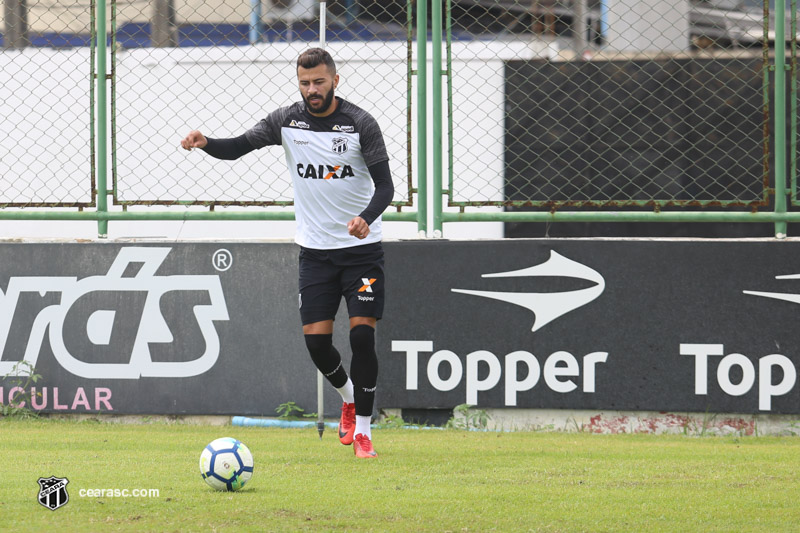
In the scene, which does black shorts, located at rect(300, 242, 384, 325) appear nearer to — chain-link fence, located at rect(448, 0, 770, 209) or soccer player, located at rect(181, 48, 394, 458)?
soccer player, located at rect(181, 48, 394, 458)

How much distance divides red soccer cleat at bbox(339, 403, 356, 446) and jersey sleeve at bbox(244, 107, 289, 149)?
1609mm

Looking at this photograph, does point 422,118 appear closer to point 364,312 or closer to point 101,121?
point 364,312

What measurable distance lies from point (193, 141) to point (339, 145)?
0.81 m

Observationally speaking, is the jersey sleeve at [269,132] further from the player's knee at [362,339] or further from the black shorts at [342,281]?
the player's knee at [362,339]

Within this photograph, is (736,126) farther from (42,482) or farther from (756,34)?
(42,482)

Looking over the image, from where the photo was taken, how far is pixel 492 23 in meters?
9.82

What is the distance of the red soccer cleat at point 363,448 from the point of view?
5910mm

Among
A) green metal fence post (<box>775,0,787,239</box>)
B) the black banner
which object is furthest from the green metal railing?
the black banner

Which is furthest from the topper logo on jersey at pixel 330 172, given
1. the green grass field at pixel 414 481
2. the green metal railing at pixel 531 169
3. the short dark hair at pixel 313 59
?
the green grass field at pixel 414 481

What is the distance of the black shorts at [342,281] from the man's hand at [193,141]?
868 millimetres

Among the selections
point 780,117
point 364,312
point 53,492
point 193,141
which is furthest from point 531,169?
point 53,492

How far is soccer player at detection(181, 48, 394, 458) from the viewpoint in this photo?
241 inches

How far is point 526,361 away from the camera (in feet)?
24.0

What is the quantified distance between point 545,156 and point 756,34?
12.8ft
